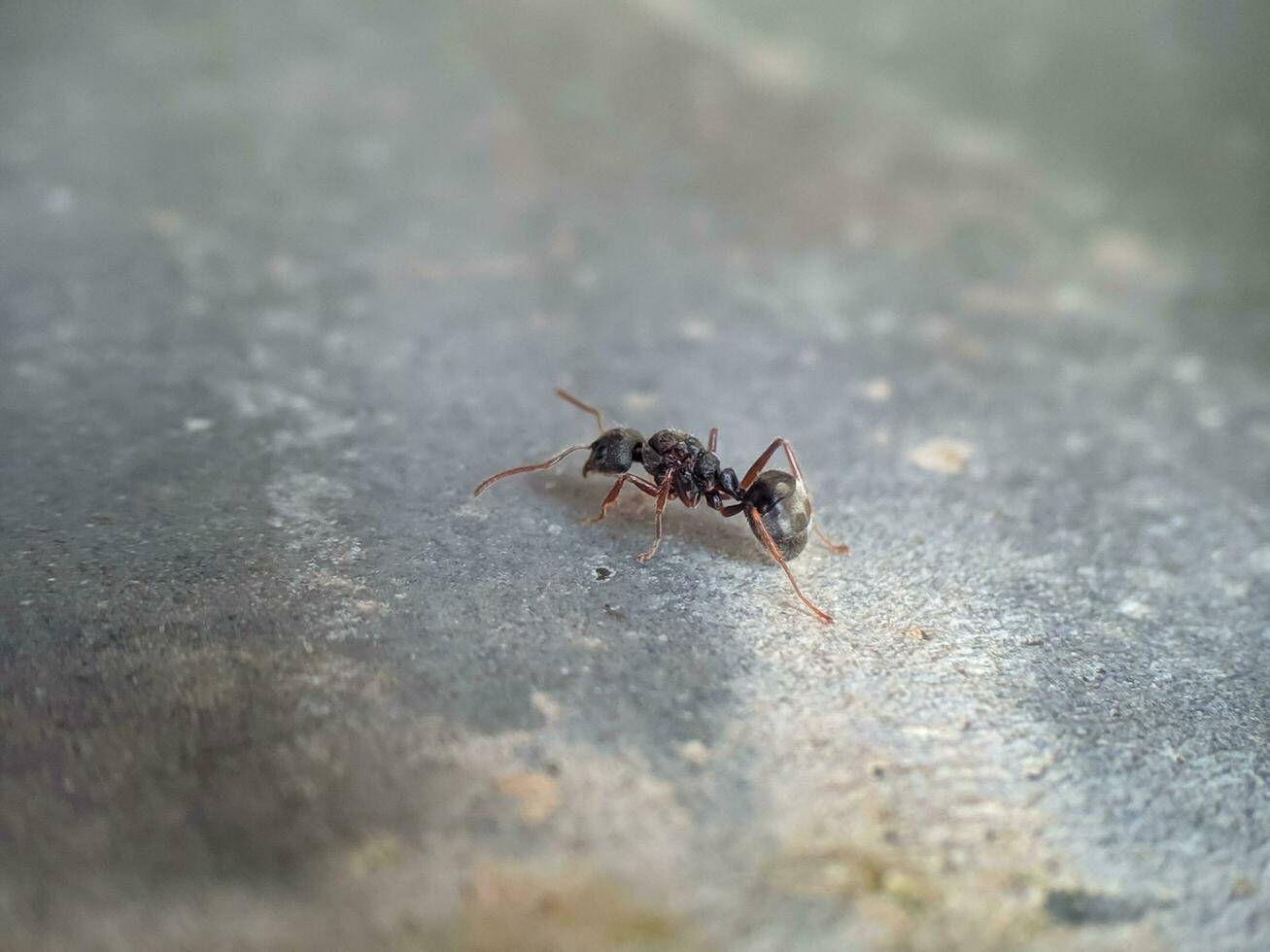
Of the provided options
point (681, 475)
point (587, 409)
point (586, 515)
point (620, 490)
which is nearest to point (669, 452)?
point (681, 475)

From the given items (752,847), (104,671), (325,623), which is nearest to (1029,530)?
(752,847)

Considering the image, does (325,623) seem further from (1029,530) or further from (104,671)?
(1029,530)

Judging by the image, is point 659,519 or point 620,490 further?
point 620,490

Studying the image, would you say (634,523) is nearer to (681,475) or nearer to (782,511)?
(681,475)

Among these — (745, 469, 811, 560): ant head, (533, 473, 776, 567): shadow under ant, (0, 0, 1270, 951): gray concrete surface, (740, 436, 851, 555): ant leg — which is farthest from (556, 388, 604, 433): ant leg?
(745, 469, 811, 560): ant head

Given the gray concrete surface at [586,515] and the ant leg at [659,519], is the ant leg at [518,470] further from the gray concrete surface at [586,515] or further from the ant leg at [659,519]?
the ant leg at [659,519]

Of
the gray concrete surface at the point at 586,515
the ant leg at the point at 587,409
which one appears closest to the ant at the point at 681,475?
the gray concrete surface at the point at 586,515
